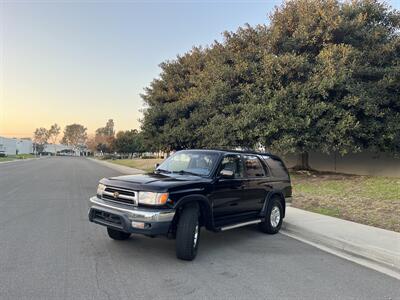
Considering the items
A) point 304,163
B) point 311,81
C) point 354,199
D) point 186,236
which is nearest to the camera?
point 186,236

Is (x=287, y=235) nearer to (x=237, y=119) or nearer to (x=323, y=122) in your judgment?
(x=323, y=122)

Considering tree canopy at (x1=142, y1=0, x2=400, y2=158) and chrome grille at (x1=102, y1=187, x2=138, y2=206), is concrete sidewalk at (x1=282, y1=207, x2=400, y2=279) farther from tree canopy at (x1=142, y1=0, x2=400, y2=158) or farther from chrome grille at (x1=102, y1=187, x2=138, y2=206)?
tree canopy at (x1=142, y1=0, x2=400, y2=158)

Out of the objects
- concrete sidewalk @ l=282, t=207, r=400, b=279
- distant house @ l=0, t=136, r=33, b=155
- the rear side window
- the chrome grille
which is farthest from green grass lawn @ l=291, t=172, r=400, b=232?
distant house @ l=0, t=136, r=33, b=155

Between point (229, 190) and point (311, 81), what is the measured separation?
32.8 feet

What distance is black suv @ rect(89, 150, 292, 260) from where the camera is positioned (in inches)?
215

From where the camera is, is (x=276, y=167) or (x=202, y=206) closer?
(x=202, y=206)

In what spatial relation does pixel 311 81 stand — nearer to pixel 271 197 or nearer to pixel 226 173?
pixel 271 197

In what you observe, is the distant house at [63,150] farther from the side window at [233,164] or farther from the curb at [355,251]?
the curb at [355,251]

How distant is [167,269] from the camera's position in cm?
520

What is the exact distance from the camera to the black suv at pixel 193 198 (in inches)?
215

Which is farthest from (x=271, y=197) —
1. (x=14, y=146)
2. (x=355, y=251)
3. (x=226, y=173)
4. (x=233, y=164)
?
(x=14, y=146)

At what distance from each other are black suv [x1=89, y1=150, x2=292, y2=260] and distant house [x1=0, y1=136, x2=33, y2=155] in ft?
411

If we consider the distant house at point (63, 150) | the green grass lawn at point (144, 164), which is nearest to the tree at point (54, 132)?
the distant house at point (63, 150)

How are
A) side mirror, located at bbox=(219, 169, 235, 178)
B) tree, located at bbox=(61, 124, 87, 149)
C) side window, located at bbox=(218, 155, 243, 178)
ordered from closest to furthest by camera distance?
side mirror, located at bbox=(219, 169, 235, 178) → side window, located at bbox=(218, 155, 243, 178) → tree, located at bbox=(61, 124, 87, 149)
